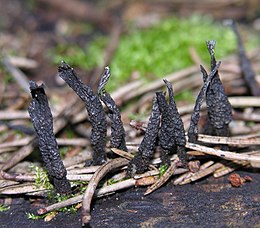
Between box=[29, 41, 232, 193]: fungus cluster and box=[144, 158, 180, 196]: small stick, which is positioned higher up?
box=[29, 41, 232, 193]: fungus cluster

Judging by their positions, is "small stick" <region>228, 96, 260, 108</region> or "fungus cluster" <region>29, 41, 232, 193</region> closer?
"fungus cluster" <region>29, 41, 232, 193</region>

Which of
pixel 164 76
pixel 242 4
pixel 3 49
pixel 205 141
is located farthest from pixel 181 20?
pixel 205 141

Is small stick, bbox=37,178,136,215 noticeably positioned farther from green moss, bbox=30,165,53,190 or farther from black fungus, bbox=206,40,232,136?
black fungus, bbox=206,40,232,136

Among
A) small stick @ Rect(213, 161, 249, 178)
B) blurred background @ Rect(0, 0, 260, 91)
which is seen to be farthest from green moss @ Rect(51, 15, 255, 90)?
small stick @ Rect(213, 161, 249, 178)

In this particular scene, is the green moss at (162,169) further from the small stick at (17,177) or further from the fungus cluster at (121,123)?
the small stick at (17,177)

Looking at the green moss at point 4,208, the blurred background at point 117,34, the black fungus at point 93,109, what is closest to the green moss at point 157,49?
the blurred background at point 117,34

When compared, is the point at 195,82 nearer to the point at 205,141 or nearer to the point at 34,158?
the point at 205,141
